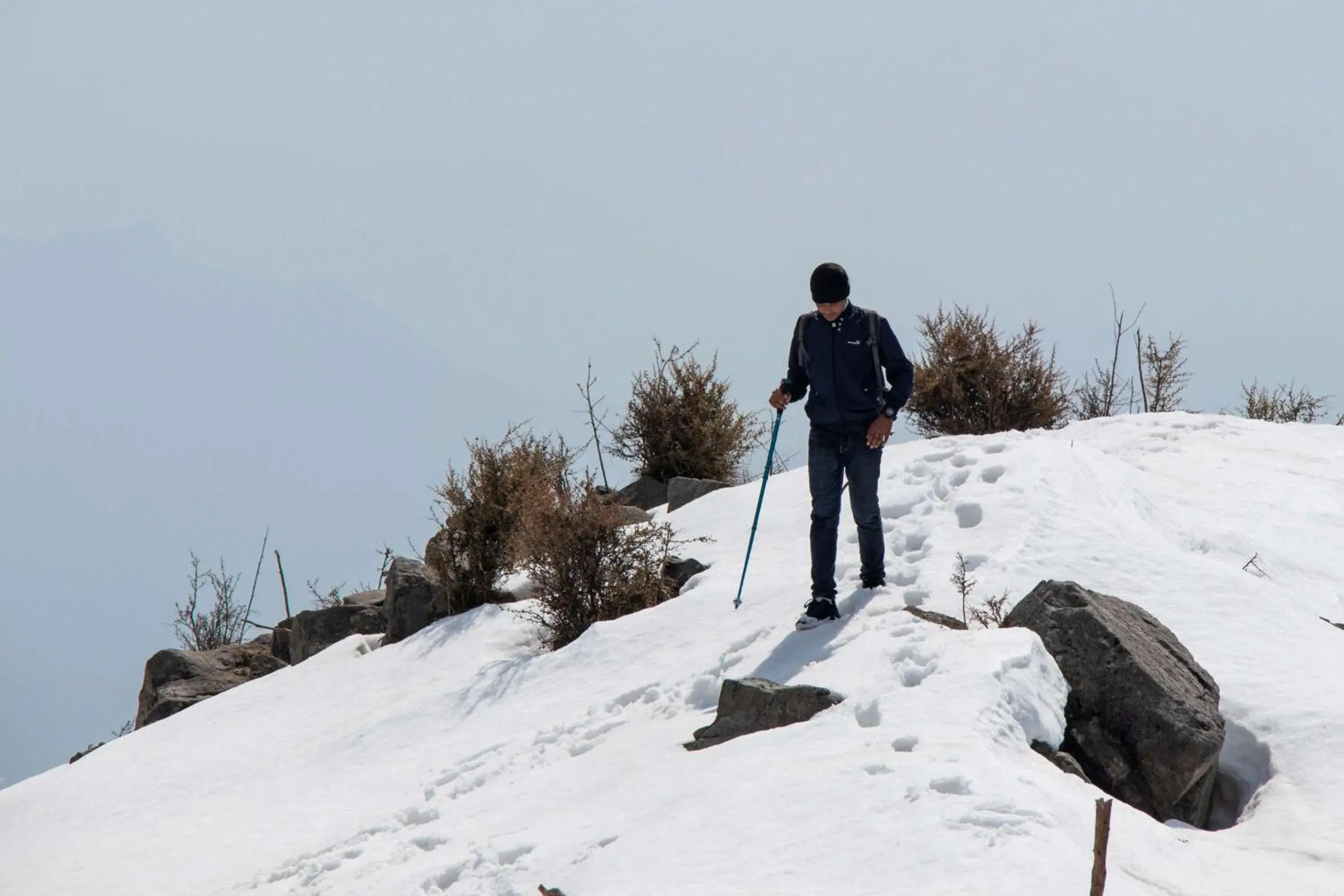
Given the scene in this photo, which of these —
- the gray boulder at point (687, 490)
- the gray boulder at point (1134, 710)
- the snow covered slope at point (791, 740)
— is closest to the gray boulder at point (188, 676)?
the snow covered slope at point (791, 740)

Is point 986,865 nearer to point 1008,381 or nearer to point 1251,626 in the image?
point 1251,626

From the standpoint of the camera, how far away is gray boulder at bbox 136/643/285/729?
11.4 meters

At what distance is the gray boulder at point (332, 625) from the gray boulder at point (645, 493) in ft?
9.80

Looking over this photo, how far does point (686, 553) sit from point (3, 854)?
5084 millimetres

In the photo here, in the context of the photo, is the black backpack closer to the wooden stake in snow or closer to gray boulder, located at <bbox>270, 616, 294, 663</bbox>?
the wooden stake in snow

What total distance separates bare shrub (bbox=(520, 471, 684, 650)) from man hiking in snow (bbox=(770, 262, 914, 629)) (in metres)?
2.20

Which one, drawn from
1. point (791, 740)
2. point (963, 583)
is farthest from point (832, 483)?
point (791, 740)

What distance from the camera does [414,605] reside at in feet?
34.4

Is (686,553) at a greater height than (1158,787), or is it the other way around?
(686,553)

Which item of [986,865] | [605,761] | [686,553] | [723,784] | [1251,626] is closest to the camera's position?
[986,865]

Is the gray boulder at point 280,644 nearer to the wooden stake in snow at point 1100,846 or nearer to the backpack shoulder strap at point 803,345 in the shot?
the backpack shoulder strap at point 803,345

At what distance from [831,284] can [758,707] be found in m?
2.51

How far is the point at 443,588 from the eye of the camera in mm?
10516

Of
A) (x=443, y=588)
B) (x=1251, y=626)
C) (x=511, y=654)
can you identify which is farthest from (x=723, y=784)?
(x=443, y=588)
